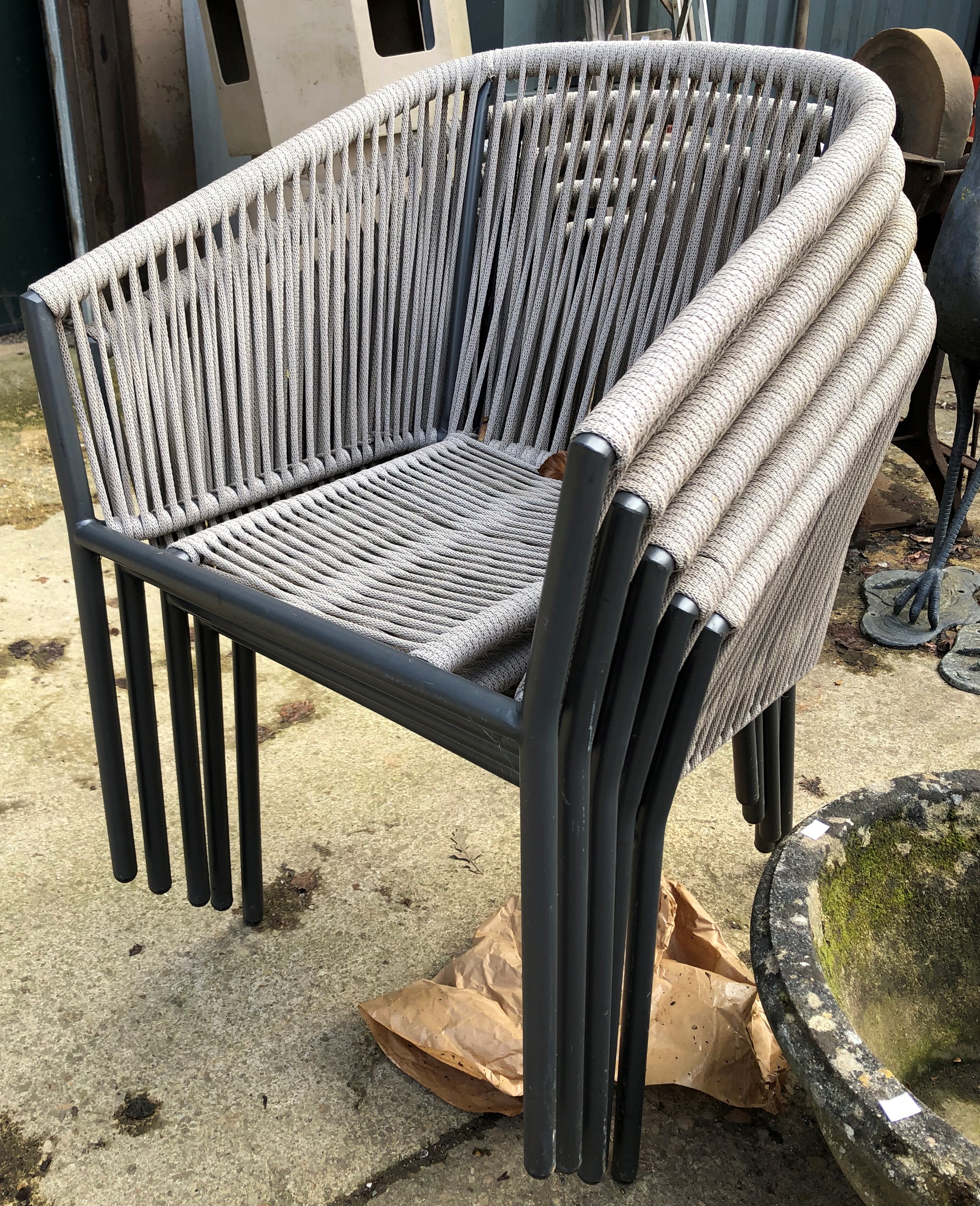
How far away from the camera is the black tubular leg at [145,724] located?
1.26 metres

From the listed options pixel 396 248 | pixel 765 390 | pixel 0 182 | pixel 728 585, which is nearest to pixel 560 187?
pixel 396 248

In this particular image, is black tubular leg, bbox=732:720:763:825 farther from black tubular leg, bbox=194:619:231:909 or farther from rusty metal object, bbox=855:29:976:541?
rusty metal object, bbox=855:29:976:541

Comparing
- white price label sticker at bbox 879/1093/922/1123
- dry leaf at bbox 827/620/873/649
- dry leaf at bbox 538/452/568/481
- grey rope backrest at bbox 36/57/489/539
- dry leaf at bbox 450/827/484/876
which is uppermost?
grey rope backrest at bbox 36/57/489/539

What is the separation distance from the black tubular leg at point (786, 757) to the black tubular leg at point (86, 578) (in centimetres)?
87

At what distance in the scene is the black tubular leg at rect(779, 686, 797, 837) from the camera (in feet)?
4.95

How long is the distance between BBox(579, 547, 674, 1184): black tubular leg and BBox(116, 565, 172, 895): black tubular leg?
2.05ft

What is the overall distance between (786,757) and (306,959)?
29.0 inches

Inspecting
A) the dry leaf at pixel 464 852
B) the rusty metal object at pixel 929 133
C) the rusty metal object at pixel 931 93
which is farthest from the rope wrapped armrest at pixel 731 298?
the rusty metal object at pixel 931 93

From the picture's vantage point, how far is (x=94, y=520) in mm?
1228

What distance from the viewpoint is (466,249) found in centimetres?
154

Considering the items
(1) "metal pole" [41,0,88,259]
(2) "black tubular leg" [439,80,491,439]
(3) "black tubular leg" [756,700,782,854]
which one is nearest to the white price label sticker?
(3) "black tubular leg" [756,700,782,854]

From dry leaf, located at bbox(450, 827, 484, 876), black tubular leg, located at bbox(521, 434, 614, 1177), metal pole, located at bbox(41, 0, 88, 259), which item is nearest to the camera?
black tubular leg, located at bbox(521, 434, 614, 1177)

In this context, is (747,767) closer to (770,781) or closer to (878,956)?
(770,781)

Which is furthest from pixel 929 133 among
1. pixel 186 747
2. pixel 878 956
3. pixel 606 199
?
pixel 186 747
